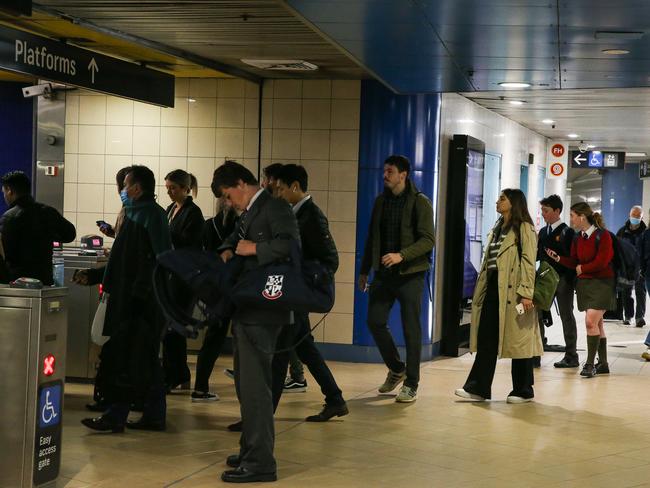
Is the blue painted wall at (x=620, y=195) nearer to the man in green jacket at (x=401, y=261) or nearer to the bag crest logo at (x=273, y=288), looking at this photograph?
the man in green jacket at (x=401, y=261)

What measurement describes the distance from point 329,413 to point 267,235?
2218mm

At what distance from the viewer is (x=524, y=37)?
7.38 metres

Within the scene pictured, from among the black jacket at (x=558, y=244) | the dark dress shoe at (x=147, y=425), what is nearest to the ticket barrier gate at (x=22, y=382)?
the dark dress shoe at (x=147, y=425)

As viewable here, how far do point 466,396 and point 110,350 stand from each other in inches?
123

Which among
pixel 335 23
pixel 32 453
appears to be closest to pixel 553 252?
pixel 335 23

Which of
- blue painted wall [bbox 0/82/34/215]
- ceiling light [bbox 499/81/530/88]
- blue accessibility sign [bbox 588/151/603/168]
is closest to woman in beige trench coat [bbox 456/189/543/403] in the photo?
ceiling light [bbox 499/81/530/88]

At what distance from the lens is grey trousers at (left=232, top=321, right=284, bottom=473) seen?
551 cm

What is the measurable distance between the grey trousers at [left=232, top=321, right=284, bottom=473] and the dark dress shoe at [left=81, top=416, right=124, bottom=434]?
142cm

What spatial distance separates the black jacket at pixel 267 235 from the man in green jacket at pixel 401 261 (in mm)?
2664

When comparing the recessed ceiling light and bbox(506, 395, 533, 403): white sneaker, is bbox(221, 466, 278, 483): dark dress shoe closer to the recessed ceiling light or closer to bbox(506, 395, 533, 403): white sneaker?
bbox(506, 395, 533, 403): white sneaker

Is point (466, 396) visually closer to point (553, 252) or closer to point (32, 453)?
point (553, 252)

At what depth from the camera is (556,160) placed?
19141 millimetres

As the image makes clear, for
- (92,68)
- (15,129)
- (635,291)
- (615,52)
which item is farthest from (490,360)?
(635,291)

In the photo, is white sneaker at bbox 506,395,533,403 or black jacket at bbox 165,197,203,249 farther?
white sneaker at bbox 506,395,533,403
